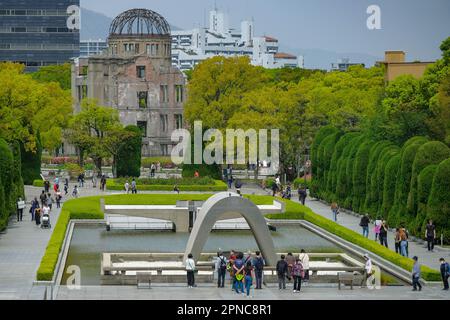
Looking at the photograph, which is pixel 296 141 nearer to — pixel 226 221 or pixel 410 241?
pixel 226 221

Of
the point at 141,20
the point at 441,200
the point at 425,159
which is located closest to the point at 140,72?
the point at 141,20

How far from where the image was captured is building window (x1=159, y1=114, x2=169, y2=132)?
135125 millimetres

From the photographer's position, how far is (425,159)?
2500 inches

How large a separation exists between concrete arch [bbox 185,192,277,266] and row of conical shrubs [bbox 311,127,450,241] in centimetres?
1054

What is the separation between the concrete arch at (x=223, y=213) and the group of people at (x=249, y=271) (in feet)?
10.4

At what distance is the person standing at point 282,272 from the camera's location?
1811 inches

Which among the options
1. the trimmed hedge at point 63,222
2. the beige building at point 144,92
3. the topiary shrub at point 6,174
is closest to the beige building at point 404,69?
the beige building at point 144,92

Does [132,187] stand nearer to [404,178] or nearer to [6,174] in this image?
[6,174]

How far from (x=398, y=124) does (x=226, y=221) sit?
696 inches

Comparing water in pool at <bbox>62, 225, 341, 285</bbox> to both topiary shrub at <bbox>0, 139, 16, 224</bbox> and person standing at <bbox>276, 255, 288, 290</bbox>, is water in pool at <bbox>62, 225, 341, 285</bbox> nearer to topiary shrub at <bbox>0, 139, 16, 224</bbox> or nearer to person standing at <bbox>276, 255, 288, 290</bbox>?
topiary shrub at <bbox>0, 139, 16, 224</bbox>

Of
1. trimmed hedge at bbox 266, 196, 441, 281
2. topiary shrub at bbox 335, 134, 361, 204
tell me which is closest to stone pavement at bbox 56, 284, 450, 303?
trimmed hedge at bbox 266, 196, 441, 281
